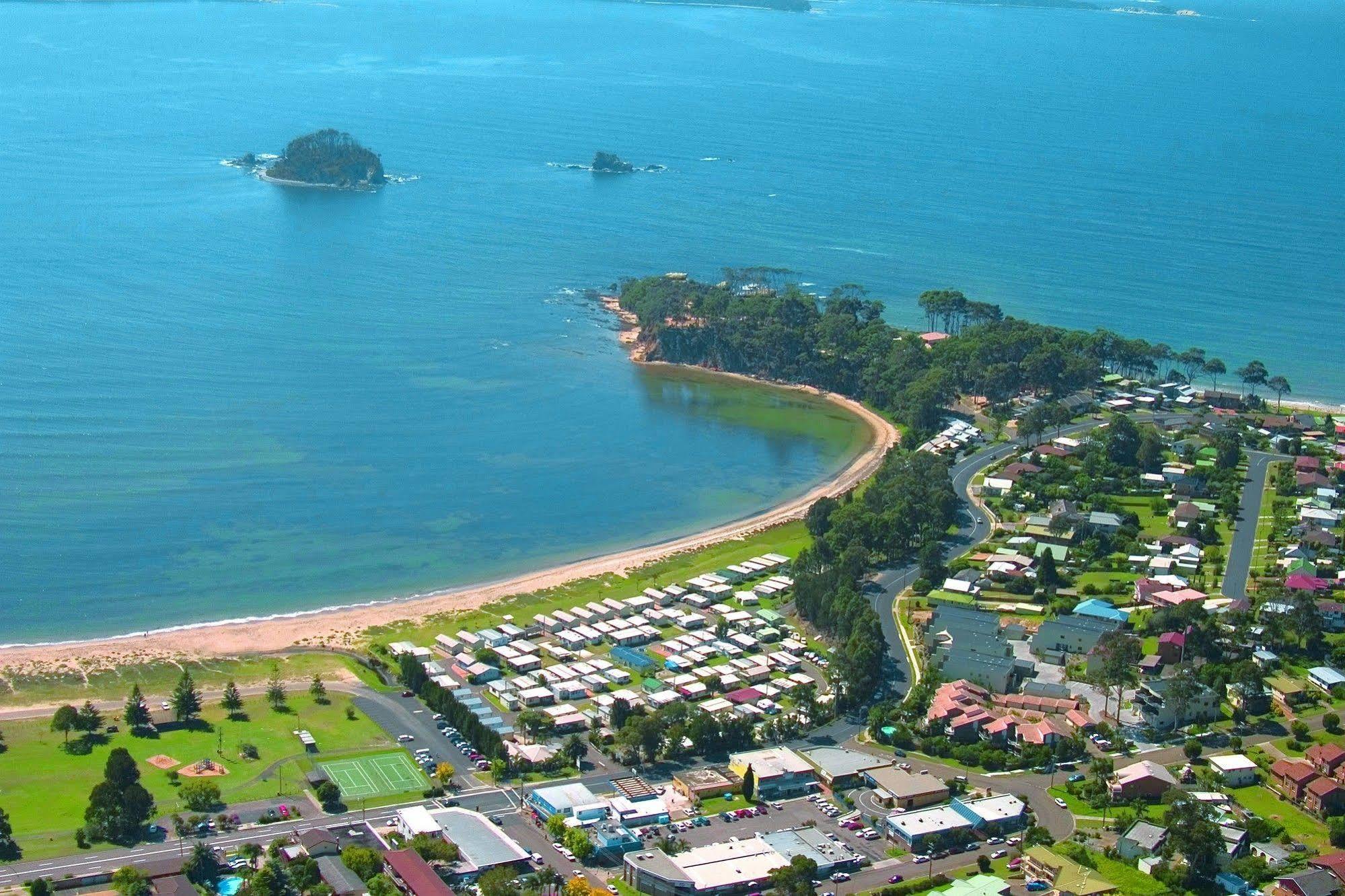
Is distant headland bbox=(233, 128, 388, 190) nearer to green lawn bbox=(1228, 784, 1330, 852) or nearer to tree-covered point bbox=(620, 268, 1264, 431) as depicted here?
tree-covered point bbox=(620, 268, 1264, 431)

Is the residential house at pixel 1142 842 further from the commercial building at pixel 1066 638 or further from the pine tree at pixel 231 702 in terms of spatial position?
the pine tree at pixel 231 702

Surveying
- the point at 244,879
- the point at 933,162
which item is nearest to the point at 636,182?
the point at 933,162

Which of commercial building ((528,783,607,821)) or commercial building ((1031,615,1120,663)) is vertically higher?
commercial building ((1031,615,1120,663))

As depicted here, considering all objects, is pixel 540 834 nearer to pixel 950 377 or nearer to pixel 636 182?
pixel 950 377

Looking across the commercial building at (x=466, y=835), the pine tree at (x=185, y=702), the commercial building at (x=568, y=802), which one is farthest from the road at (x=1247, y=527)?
the pine tree at (x=185, y=702)

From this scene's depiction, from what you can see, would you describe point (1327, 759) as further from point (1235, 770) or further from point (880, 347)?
point (880, 347)

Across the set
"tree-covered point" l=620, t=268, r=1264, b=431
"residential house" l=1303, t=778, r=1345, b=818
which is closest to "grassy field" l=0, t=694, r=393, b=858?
"residential house" l=1303, t=778, r=1345, b=818

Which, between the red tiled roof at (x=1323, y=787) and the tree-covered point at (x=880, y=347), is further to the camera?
the tree-covered point at (x=880, y=347)

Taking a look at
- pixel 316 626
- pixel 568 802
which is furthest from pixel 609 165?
pixel 568 802
